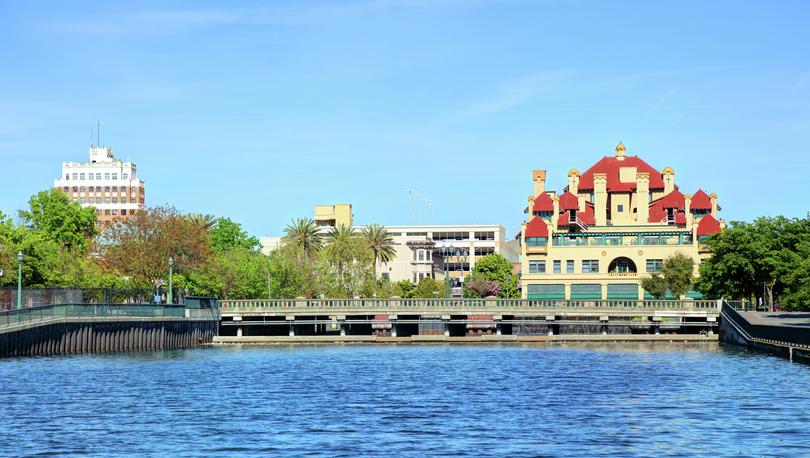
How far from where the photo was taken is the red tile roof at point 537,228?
171875mm

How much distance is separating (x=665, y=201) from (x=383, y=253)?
46.6m

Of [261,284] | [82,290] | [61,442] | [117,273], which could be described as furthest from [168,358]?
[261,284]

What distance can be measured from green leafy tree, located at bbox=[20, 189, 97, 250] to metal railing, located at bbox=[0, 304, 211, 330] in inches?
1517

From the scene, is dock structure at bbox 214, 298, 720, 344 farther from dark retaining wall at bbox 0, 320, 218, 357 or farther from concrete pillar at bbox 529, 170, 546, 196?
concrete pillar at bbox 529, 170, 546, 196

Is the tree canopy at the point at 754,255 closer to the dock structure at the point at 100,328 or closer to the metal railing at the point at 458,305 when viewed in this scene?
the metal railing at the point at 458,305

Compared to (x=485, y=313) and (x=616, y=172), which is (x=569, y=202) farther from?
(x=485, y=313)

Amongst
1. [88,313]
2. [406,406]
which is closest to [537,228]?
[88,313]

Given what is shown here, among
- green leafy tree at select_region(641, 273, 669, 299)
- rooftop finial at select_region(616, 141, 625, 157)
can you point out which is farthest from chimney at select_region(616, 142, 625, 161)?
green leafy tree at select_region(641, 273, 669, 299)

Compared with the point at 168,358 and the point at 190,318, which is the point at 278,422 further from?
the point at 190,318

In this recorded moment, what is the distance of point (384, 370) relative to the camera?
8062 cm

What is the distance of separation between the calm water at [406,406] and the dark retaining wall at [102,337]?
240 cm

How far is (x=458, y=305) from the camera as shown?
392 ft

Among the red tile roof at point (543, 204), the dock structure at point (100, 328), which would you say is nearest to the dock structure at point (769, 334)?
the dock structure at point (100, 328)

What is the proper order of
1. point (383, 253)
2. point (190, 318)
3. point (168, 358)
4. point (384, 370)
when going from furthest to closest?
point (383, 253), point (190, 318), point (168, 358), point (384, 370)
